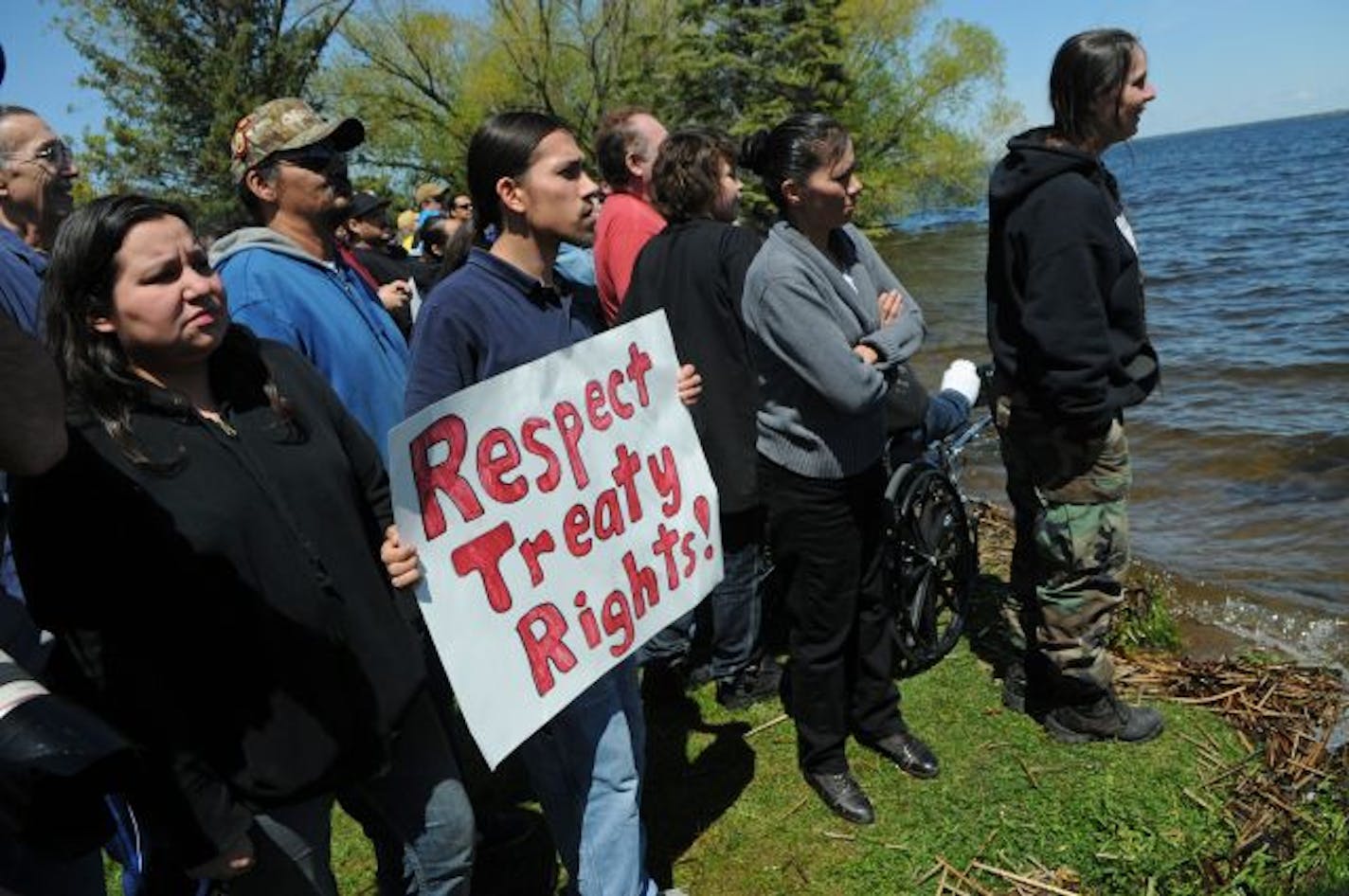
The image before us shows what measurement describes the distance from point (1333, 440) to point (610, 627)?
766cm

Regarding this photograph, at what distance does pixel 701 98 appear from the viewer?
1208 inches

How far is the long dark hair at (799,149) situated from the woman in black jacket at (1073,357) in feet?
2.09

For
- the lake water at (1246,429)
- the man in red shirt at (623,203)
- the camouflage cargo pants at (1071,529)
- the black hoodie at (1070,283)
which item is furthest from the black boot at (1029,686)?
the man in red shirt at (623,203)

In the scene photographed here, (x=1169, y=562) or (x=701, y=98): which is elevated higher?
(x=701, y=98)

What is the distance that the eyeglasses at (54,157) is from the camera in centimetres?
350

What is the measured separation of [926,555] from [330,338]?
2.57 metres

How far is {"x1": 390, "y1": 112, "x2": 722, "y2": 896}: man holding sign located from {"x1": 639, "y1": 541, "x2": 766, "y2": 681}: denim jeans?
43.6 inches

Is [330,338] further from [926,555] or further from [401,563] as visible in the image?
[926,555]

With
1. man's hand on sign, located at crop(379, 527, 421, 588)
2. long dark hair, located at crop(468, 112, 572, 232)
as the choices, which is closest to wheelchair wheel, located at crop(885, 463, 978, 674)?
long dark hair, located at crop(468, 112, 572, 232)

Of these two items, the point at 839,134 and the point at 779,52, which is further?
the point at 779,52

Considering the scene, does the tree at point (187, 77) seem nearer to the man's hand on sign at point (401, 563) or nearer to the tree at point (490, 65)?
the tree at point (490, 65)

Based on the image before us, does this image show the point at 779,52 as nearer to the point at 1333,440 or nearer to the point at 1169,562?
the point at 1333,440

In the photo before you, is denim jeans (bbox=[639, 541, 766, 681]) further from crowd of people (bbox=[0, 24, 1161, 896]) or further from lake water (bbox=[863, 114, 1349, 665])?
lake water (bbox=[863, 114, 1349, 665])

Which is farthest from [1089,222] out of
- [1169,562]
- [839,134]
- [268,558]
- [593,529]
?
[1169,562]
